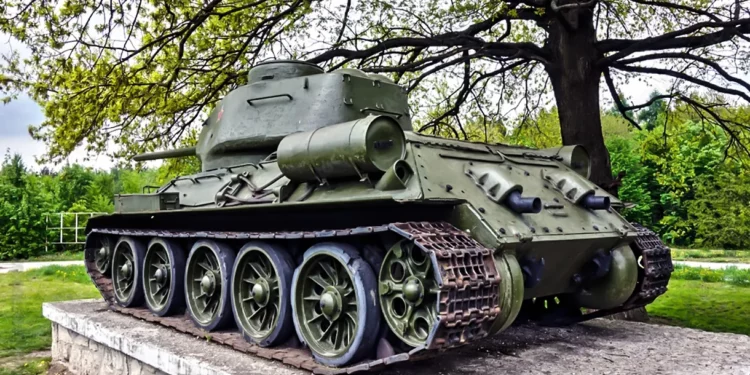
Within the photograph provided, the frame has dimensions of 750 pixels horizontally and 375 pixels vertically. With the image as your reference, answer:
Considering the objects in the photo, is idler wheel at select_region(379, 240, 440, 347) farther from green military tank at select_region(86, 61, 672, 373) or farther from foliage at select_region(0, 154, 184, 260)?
foliage at select_region(0, 154, 184, 260)

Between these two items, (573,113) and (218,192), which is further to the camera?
(573,113)

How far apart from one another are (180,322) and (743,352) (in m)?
5.96

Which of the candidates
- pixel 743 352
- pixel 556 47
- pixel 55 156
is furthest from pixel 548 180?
pixel 55 156

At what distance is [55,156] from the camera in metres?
11.7

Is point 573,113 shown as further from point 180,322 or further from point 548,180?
point 180,322

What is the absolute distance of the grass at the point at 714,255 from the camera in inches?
998

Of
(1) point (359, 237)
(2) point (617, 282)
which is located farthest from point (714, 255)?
(1) point (359, 237)

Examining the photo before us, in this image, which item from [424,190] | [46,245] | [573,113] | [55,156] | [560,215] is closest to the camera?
[424,190]

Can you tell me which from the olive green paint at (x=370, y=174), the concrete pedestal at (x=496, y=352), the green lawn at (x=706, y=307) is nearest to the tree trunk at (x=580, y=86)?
the green lawn at (x=706, y=307)

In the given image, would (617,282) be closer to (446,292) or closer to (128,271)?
(446,292)

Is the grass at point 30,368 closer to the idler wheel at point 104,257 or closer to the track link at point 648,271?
the idler wheel at point 104,257

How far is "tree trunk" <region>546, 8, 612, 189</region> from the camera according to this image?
10.0m

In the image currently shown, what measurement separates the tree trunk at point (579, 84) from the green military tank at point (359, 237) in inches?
94.4

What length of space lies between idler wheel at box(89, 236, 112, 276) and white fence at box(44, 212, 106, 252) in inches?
623
